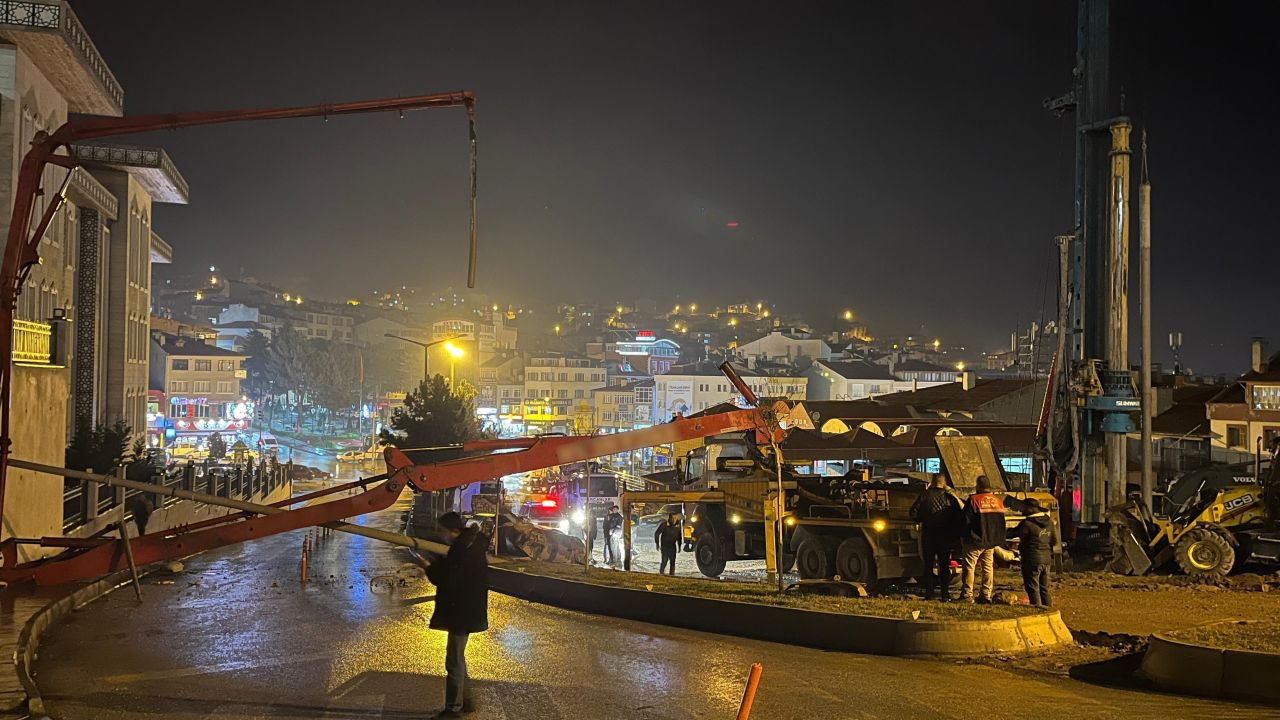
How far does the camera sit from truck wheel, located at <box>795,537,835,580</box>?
18875 millimetres

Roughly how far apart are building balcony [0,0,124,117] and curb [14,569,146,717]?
23.9 meters

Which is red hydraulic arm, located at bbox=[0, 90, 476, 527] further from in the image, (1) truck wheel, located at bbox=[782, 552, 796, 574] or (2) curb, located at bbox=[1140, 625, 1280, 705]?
(2) curb, located at bbox=[1140, 625, 1280, 705]

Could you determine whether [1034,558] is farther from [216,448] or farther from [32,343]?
[216,448]

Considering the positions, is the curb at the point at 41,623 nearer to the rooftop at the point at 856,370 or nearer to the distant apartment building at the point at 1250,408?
the distant apartment building at the point at 1250,408

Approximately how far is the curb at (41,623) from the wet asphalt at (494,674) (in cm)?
19

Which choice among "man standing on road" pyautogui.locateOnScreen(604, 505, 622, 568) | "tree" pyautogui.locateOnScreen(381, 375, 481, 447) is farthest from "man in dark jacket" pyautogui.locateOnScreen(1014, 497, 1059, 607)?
"tree" pyautogui.locateOnScreen(381, 375, 481, 447)

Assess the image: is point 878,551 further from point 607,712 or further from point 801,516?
point 607,712

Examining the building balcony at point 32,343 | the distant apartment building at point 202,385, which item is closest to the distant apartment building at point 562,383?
the distant apartment building at point 202,385

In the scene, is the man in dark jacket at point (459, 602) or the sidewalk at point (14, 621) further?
the man in dark jacket at point (459, 602)

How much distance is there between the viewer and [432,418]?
48.4 metres

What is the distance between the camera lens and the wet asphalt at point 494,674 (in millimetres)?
9438

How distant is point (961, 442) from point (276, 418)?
123m

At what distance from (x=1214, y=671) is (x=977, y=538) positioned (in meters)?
4.93

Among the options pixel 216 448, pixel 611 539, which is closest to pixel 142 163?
pixel 216 448
